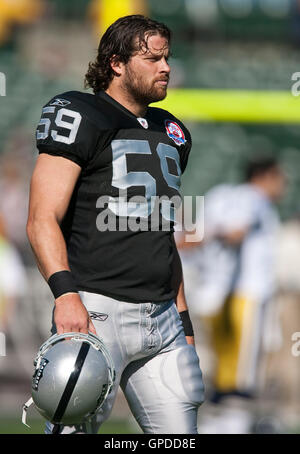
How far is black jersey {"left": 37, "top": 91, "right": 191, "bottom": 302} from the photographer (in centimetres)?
295

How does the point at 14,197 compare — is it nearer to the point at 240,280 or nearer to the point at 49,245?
the point at 240,280

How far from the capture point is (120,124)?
10.0 feet


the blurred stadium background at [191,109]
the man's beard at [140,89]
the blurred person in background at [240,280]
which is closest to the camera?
the man's beard at [140,89]

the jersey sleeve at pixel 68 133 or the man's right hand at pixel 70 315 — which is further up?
the jersey sleeve at pixel 68 133

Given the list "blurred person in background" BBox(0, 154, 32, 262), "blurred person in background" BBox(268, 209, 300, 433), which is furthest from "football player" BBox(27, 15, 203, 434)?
"blurred person in background" BBox(0, 154, 32, 262)

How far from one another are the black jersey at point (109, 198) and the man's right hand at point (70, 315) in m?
0.24

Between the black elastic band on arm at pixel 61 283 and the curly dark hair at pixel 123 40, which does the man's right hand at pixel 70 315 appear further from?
the curly dark hair at pixel 123 40

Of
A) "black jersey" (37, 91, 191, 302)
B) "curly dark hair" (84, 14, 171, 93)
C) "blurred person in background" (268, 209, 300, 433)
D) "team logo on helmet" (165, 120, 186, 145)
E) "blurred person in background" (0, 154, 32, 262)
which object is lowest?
"black jersey" (37, 91, 191, 302)

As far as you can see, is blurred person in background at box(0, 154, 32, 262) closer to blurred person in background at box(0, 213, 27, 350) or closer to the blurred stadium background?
the blurred stadium background

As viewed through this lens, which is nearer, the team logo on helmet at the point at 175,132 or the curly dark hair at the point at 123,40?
the curly dark hair at the point at 123,40

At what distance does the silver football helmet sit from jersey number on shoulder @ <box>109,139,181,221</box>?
0.49 m

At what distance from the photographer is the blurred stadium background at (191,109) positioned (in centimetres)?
657

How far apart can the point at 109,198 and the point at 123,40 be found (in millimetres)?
593

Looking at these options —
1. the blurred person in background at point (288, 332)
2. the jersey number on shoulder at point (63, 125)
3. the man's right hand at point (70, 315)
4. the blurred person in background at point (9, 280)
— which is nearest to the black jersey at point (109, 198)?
the jersey number on shoulder at point (63, 125)
